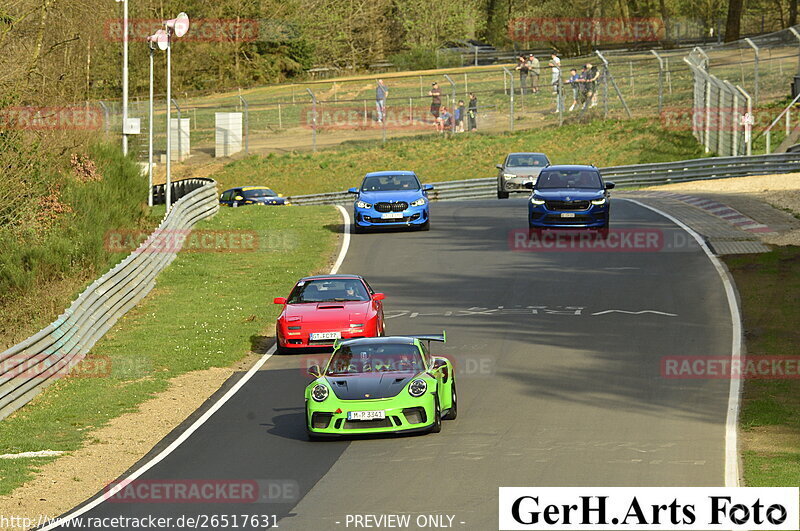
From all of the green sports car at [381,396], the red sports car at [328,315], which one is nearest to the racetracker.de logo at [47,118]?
the red sports car at [328,315]

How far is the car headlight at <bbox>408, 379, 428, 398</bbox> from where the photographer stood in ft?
51.7

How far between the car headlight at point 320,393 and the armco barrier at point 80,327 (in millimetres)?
5653

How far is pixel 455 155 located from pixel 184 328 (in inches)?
1366

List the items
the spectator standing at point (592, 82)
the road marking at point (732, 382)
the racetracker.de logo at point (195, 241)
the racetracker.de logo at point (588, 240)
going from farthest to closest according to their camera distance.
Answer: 1. the spectator standing at point (592, 82)
2. the racetracker.de logo at point (195, 241)
3. the racetracker.de logo at point (588, 240)
4. the road marking at point (732, 382)

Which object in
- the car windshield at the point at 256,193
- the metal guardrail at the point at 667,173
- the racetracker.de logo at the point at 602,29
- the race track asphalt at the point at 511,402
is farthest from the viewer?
the racetracker.de logo at the point at 602,29

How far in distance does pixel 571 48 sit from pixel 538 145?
35828mm

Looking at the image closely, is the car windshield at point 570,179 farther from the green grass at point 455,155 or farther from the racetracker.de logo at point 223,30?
the racetracker.de logo at point 223,30

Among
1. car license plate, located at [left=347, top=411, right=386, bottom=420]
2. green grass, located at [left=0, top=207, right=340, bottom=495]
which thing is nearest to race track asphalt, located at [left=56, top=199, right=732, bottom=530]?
car license plate, located at [left=347, top=411, right=386, bottom=420]

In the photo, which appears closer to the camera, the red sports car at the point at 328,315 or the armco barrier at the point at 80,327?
the armco barrier at the point at 80,327

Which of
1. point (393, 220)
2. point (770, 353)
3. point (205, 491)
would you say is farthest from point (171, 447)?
point (393, 220)

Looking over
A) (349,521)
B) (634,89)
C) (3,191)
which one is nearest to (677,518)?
(349,521)

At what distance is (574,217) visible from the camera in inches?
1254

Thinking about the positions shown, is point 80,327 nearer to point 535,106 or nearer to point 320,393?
point 320,393

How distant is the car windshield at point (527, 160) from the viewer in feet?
138
